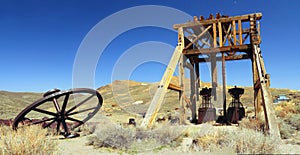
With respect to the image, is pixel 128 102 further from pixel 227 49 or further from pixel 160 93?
pixel 160 93

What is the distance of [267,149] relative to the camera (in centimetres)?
465

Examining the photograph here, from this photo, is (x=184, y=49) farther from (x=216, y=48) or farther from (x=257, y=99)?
(x=257, y=99)

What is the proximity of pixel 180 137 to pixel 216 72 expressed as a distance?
311 inches

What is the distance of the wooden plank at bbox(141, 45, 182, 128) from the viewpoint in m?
8.82

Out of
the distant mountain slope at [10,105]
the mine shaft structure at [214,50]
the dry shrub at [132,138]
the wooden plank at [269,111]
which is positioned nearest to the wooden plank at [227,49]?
the mine shaft structure at [214,50]

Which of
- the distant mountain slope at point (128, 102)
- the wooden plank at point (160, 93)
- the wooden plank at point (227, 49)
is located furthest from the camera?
the distant mountain slope at point (128, 102)

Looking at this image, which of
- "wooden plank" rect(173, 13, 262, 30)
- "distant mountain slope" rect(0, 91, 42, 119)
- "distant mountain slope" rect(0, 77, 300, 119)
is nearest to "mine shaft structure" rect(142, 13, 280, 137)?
"wooden plank" rect(173, 13, 262, 30)

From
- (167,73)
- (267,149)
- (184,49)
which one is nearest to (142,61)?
(184,49)

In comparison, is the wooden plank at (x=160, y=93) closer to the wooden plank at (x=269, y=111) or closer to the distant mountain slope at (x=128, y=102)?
the wooden plank at (x=269, y=111)

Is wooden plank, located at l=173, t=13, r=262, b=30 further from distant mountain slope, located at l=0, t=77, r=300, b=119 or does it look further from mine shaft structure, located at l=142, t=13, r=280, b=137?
distant mountain slope, located at l=0, t=77, r=300, b=119

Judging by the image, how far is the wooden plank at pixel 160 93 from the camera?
882 cm

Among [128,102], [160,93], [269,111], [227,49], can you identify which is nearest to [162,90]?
[160,93]

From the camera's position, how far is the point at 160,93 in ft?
32.6

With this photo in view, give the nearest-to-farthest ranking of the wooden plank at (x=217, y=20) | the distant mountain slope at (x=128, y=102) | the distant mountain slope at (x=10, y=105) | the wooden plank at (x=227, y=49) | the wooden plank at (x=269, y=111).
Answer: the wooden plank at (x=269, y=111) → the wooden plank at (x=217, y=20) → the wooden plank at (x=227, y=49) → the distant mountain slope at (x=10, y=105) → the distant mountain slope at (x=128, y=102)
